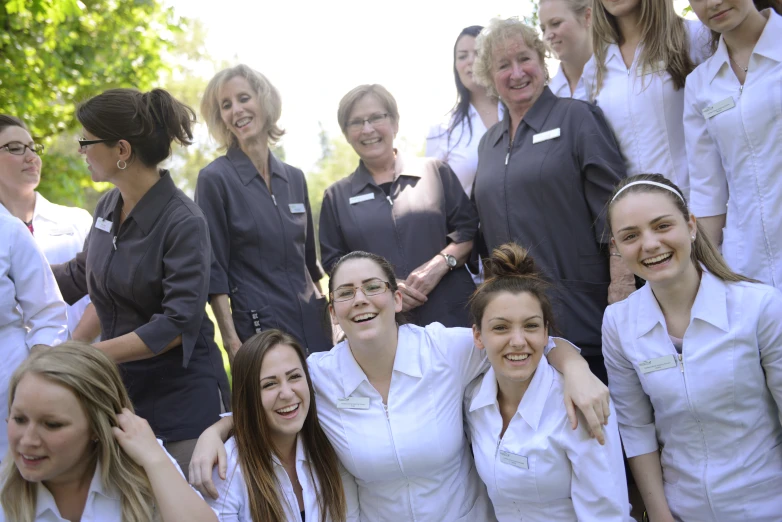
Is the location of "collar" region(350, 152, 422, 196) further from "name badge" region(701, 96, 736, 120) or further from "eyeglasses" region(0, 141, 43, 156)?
"eyeglasses" region(0, 141, 43, 156)

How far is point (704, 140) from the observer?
3721 millimetres

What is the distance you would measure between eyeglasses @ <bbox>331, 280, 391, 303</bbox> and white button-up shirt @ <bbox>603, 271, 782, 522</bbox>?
48.8 inches

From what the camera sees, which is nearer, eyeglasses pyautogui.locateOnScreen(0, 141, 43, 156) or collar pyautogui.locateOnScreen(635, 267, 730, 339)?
collar pyautogui.locateOnScreen(635, 267, 730, 339)

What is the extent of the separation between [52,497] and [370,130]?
2.72 metres

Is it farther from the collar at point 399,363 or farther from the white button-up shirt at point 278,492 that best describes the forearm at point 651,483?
the white button-up shirt at point 278,492

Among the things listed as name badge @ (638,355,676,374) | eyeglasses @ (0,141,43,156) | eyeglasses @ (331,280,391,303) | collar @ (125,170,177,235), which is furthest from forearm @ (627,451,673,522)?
eyeglasses @ (0,141,43,156)

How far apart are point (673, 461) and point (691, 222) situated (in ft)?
3.62

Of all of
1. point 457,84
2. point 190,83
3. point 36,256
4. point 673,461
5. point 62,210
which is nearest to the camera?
point 673,461

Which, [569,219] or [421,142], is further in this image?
[421,142]

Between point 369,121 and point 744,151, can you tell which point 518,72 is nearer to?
point 369,121

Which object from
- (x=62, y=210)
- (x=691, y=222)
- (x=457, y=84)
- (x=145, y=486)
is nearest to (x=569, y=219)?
(x=691, y=222)

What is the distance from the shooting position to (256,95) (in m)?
4.75

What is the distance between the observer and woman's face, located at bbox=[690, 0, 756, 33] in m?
3.48

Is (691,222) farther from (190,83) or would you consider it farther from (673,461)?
(190,83)
